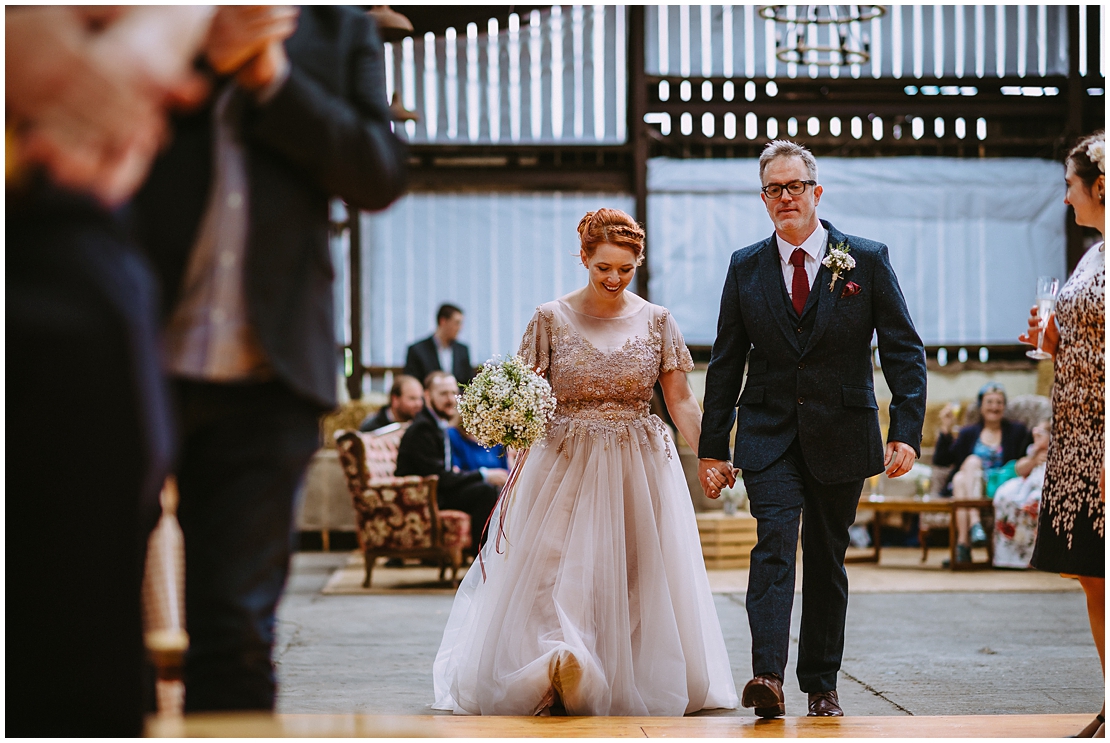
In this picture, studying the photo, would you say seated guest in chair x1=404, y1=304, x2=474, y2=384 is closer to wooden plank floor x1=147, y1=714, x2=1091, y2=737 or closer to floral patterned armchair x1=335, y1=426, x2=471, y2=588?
floral patterned armchair x1=335, y1=426, x2=471, y2=588

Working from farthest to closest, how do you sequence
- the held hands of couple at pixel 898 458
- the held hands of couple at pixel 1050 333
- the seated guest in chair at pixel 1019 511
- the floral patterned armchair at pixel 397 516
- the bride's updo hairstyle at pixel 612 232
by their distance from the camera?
1. the seated guest in chair at pixel 1019 511
2. the floral patterned armchair at pixel 397 516
3. the bride's updo hairstyle at pixel 612 232
4. the held hands of couple at pixel 898 458
5. the held hands of couple at pixel 1050 333

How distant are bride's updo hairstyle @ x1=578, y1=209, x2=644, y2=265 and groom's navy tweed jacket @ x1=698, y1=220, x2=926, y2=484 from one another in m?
0.41

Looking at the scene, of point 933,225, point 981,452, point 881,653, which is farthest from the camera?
point 933,225

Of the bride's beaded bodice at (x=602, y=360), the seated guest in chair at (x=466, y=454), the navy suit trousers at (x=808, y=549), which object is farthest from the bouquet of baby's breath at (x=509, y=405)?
the seated guest in chair at (x=466, y=454)

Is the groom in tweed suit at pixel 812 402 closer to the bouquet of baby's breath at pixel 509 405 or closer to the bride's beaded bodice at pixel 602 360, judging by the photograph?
the bride's beaded bodice at pixel 602 360

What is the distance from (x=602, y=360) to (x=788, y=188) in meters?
0.78

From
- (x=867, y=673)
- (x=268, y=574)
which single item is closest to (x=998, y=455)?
(x=867, y=673)

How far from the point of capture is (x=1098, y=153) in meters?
2.94

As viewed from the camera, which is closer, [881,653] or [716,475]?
[716,475]

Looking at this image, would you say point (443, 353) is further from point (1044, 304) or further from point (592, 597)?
point (1044, 304)

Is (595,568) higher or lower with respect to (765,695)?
higher

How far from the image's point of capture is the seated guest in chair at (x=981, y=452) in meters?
9.13

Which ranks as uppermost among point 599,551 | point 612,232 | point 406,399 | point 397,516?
point 612,232

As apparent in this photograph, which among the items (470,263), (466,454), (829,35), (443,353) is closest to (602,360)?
(466,454)
